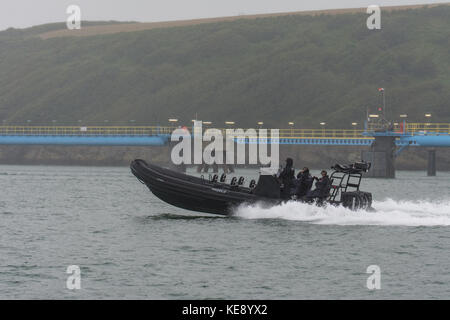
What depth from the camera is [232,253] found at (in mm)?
38125

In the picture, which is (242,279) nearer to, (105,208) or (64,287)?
(64,287)

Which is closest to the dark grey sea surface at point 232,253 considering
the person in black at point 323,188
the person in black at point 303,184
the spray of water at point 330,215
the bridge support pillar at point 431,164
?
the spray of water at point 330,215

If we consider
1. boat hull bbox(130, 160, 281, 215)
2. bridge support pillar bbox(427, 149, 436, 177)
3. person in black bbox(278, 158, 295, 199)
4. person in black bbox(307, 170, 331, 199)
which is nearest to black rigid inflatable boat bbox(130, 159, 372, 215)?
boat hull bbox(130, 160, 281, 215)

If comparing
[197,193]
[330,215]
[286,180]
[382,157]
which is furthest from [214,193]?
[382,157]

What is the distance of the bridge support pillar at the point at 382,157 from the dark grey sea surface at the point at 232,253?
86360 mm

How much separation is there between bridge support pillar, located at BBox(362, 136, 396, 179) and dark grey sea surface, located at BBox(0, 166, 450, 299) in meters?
86.4

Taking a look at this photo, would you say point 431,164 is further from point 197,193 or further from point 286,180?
point 197,193

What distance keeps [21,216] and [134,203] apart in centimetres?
1527

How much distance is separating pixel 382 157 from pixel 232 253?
10748cm

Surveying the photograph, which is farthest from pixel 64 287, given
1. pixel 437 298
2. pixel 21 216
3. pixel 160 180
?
pixel 21 216

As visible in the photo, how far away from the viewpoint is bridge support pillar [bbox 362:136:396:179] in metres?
142

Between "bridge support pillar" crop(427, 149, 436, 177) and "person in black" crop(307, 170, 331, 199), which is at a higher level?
"bridge support pillar" crop(427, 149, 436, 177)

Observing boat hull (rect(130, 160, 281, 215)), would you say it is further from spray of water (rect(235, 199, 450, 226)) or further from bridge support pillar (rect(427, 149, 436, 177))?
bridge support pillar (rect(427, 149, 436, 177))

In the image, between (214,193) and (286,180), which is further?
(214,193)
